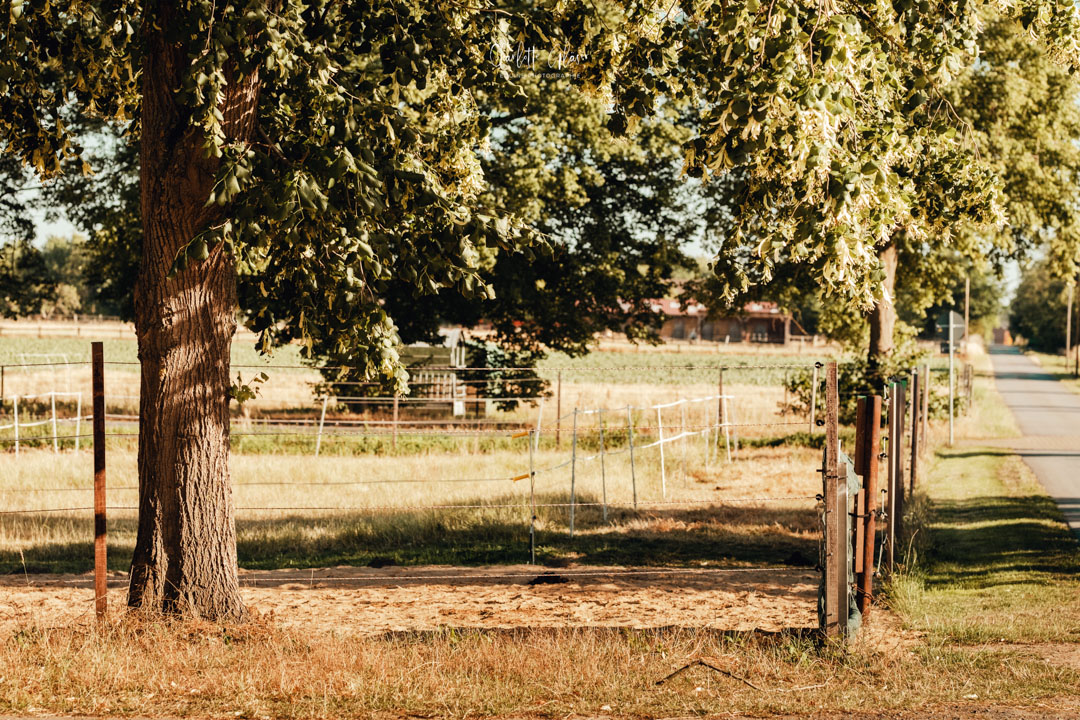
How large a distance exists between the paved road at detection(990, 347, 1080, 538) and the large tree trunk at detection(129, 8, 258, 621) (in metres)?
10.3

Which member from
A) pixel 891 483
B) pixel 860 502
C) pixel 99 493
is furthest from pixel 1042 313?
pixel 99 493

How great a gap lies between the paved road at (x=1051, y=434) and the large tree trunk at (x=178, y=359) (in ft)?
33.8

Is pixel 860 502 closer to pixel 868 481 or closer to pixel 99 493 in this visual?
pixel 868 481

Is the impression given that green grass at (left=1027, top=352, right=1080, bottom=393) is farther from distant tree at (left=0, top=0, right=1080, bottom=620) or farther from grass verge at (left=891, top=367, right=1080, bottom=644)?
distant tree at (left=0, top=0, right=1080, bottom=620)

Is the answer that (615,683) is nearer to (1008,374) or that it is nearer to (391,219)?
(391,219)

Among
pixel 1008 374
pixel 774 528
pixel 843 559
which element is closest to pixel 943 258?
pixel 774 528

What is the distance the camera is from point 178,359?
7.27 m

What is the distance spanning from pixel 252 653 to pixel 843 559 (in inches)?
157

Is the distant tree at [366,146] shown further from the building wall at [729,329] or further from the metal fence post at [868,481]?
the building wall at [729,329]

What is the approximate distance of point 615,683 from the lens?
19.7 ft

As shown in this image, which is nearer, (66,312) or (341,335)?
(341,335)

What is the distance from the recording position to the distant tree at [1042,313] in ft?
307

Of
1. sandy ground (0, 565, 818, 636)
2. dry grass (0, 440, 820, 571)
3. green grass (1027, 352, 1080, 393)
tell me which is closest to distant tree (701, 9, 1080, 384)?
dry grass (0, 440, 820, 571)

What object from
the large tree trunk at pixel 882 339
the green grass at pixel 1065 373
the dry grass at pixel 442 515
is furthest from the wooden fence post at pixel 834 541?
the green grass at pixel 1065 373
